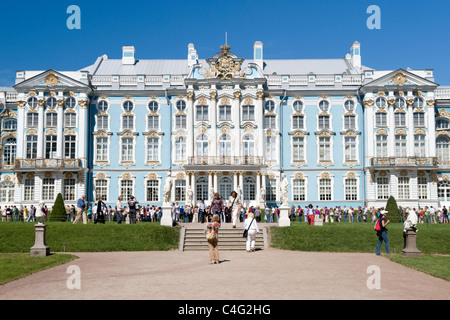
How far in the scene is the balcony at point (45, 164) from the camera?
4431 cm

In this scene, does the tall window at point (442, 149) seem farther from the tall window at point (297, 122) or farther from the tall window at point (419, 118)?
the tall window at point (297, 122)

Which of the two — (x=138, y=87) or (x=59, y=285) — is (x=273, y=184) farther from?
(x=59, y=285)

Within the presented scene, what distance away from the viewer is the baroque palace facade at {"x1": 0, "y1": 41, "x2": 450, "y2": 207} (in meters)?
44.8

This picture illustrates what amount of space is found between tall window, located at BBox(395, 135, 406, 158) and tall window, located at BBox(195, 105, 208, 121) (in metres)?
18.0

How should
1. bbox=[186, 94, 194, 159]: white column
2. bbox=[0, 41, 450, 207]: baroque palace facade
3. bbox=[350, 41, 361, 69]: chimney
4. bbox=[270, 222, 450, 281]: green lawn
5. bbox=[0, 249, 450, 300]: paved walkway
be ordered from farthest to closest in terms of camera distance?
bbox=[350, 41, 361, 69]: chimney, bbox=[186, 94, 194, 159]: white column, bbox=[0, 41, 450, 207]: baroque palace facade, bbox=[270, 222, 450, 281]: green lawn, bbox=[0, 249, 450, 300]: paved walkway

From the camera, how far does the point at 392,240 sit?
77.5 ft

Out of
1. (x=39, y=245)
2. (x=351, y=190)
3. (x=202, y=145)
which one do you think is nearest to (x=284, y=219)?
(x=39, y=245)

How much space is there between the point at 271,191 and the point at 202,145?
7769mm

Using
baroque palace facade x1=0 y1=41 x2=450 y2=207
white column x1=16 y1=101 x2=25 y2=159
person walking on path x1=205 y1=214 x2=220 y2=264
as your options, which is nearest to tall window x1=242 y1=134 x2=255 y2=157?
baroque palace facade x1=0 y1=41 x2=450 y2=207

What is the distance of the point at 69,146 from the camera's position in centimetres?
4562

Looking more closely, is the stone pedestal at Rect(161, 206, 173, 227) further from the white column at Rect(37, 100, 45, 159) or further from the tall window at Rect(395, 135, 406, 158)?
the tall window at Rect(395, 135, 406, 158)

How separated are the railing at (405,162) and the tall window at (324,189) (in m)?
4.50
